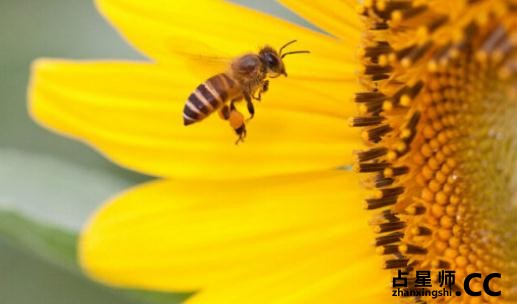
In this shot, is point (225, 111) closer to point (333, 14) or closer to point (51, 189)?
point (333, 14)

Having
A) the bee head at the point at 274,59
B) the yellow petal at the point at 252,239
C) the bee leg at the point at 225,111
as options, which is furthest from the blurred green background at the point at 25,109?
the bee head at the point at 274,59

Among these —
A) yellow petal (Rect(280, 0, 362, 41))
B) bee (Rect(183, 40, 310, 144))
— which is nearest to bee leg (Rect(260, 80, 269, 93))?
bee (Rect(183, 40, 310, 144))

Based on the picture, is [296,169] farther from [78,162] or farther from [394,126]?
[78,162]

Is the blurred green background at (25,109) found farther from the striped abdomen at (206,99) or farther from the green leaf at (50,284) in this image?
the striped abdomen at (206,99)

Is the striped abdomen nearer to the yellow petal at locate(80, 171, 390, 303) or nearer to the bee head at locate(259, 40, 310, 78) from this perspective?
the bee head at locate(259, 40, 310, 78)

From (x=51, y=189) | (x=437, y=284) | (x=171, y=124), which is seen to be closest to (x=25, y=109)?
(x=51, y=189)

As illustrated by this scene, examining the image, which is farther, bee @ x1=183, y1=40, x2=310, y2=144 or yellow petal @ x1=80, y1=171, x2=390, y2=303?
yellow petal @ x1=80, y1=171, x2=390, y2=303
